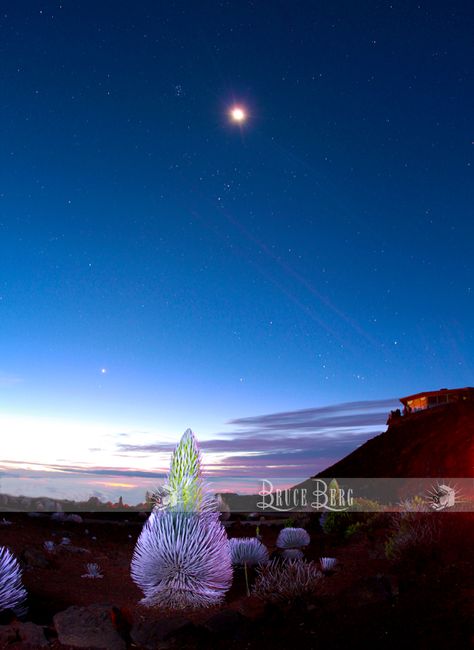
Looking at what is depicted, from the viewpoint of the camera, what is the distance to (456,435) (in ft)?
112

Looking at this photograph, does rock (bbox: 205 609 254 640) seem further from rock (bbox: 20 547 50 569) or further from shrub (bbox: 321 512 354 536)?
shrub (bbox: 321 512 354 536)

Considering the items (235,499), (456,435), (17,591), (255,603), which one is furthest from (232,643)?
(456,435)

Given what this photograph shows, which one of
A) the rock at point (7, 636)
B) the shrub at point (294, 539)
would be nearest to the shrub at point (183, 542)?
the rock at point (7, 636)

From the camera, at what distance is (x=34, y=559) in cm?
1045

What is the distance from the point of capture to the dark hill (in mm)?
31562

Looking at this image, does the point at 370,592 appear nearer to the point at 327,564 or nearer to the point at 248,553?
the point at 327,564

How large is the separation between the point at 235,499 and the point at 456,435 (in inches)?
534

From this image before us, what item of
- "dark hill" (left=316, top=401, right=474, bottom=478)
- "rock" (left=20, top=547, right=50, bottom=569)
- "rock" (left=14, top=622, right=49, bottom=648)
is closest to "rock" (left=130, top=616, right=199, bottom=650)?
"rock" (left=14, top=622, right=49, bottom=648)

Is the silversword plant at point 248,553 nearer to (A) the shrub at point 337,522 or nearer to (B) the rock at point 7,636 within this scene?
(B) the rock at point 7,636

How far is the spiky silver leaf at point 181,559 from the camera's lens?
253 inches

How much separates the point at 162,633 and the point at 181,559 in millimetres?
1078

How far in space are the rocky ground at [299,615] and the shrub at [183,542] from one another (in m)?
0.31

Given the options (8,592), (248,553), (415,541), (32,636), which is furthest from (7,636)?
(415,541)

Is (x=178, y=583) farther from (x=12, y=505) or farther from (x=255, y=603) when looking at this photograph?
(x=12, y=505)
